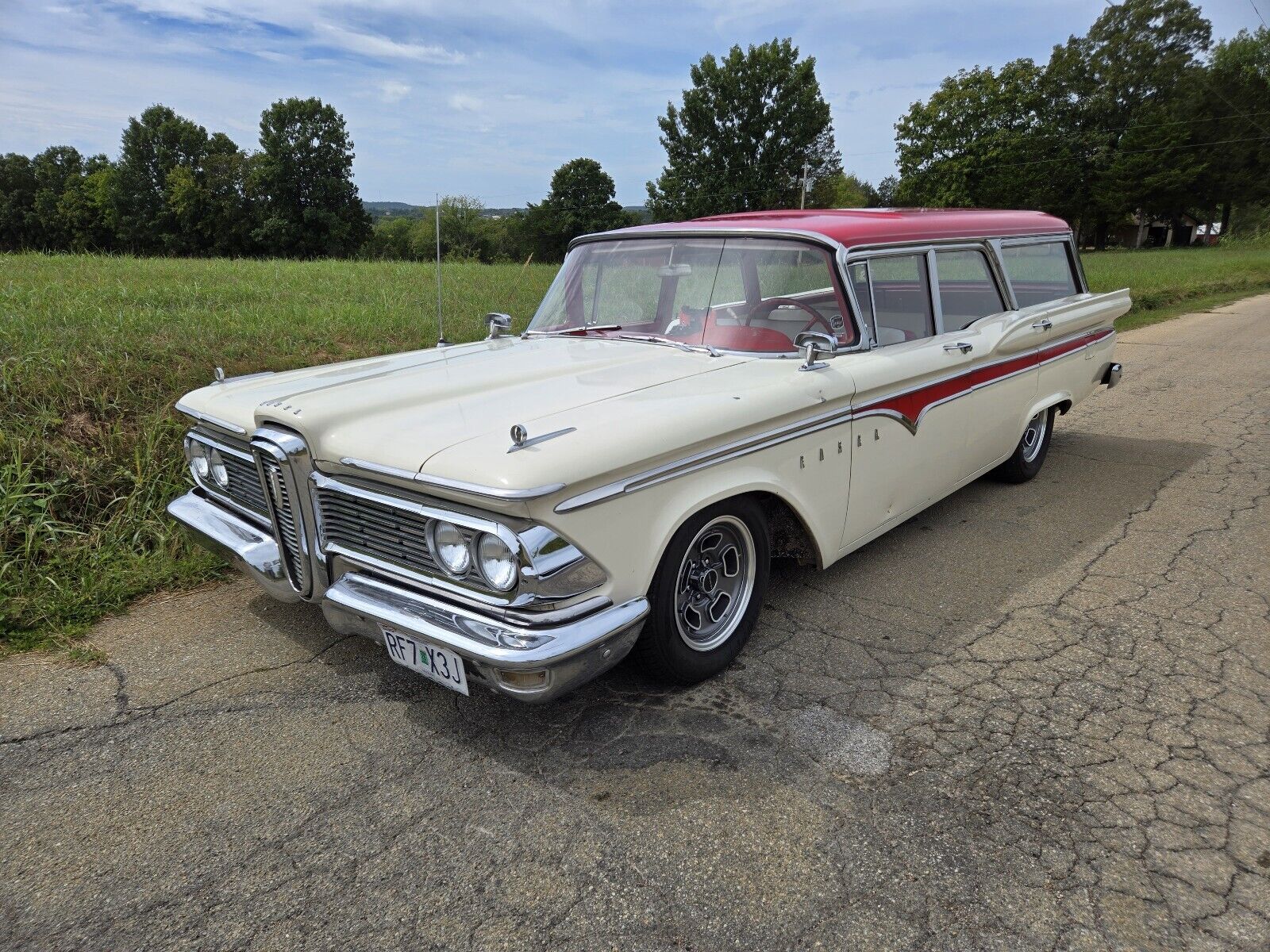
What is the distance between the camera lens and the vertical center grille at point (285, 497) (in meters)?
2.62

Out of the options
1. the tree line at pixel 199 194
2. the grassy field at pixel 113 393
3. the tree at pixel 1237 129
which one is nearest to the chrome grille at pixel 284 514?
the grassy field at pixel 113 393

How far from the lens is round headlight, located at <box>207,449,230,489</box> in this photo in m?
3.20

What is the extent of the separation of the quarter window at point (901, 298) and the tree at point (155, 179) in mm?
54825

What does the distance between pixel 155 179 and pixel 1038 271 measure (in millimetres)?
59415

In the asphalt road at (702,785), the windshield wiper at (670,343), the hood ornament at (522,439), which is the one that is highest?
the windshield wiper at (670,343)

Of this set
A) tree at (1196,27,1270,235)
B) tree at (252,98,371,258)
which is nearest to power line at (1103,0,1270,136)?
tree at (1196,27,1270,235)

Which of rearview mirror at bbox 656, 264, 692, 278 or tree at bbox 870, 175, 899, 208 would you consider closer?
rearview mirror at bbox 656, 264, 692, 278

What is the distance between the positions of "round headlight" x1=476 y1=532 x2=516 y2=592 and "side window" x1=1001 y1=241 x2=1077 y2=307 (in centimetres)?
365

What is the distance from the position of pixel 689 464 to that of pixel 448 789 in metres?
1.22

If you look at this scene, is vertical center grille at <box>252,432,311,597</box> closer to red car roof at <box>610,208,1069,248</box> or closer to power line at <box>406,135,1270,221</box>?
red car roof at <box>610,208,1069,248</box>

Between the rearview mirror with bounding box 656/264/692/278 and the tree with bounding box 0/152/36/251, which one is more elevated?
the tree with bounding box 0/152/36/251

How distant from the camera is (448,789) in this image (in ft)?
7.95

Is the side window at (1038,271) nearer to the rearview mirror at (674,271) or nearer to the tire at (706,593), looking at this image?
the rearview mirror at (674,271)

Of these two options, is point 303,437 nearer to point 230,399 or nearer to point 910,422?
point 230,399
